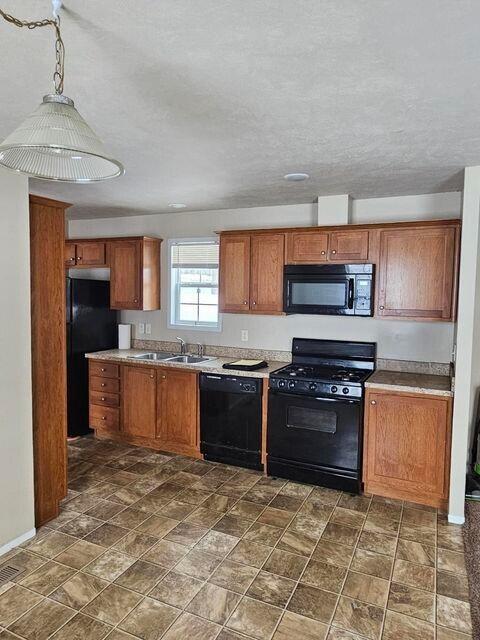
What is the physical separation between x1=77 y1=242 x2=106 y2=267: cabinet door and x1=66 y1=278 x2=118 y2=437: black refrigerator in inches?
9.1

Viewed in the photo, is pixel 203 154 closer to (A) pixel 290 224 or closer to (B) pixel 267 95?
(B) pixel 267 95

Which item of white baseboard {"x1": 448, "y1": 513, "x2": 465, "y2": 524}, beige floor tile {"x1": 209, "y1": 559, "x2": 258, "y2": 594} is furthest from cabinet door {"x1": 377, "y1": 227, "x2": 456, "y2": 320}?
beige floor tile {"x1": 209, "y1": 559, "x2": 258, "y2": 594}

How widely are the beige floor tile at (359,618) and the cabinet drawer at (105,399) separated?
305 cm

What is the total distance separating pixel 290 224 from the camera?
446cm

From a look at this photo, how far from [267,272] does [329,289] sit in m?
0.63

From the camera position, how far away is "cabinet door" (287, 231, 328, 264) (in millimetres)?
3951

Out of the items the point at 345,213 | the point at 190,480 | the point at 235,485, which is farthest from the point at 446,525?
the point at 345,213

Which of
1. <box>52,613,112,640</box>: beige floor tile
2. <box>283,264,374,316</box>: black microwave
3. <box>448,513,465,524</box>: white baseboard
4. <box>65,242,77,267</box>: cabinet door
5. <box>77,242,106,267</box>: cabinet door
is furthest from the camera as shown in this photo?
<box>65,242,77,267</box>: cabinet door

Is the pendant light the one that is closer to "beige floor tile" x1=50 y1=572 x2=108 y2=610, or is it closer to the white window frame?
"beige floor tile" x1=50 y1=572 x2=108 y2=610

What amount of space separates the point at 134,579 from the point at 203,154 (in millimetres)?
2588

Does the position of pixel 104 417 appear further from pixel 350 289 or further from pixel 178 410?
pixel 350 289

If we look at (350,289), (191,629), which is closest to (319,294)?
(350,289)

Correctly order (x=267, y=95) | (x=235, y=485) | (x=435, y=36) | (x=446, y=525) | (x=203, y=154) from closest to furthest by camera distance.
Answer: (x=435, y=36)
(x=267, y=95)
(x=203, y=154)
(x=446, y=525)
(x=235, y=485)

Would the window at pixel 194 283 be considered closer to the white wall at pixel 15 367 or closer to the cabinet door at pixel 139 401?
the cabinet door at pixel 139 401
